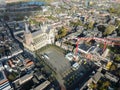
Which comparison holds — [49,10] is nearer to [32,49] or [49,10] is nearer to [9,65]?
[32,49]

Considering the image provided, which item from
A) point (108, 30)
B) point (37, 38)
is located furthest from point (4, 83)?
point (108, 30)

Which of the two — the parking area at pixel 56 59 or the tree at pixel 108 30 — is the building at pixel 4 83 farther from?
the tree at pixel 108 30

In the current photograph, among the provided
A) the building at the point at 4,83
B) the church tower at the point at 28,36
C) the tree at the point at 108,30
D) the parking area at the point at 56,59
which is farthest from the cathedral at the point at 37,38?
the tree at the point at 108,30

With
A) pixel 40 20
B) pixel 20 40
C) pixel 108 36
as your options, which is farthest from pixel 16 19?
pixel 108 36

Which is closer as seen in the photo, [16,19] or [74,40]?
[74,40]

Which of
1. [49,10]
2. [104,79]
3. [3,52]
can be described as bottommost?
[104,79]

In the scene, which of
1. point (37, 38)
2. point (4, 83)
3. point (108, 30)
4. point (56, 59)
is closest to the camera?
point (4, 83)

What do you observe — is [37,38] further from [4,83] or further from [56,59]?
[4,83]

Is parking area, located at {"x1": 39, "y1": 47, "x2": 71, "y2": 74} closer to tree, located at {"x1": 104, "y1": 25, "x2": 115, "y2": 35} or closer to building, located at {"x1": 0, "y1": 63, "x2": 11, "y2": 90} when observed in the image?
building, located at {"x1": 0, "y1": 63, "x2": 11, "y2": 90}
